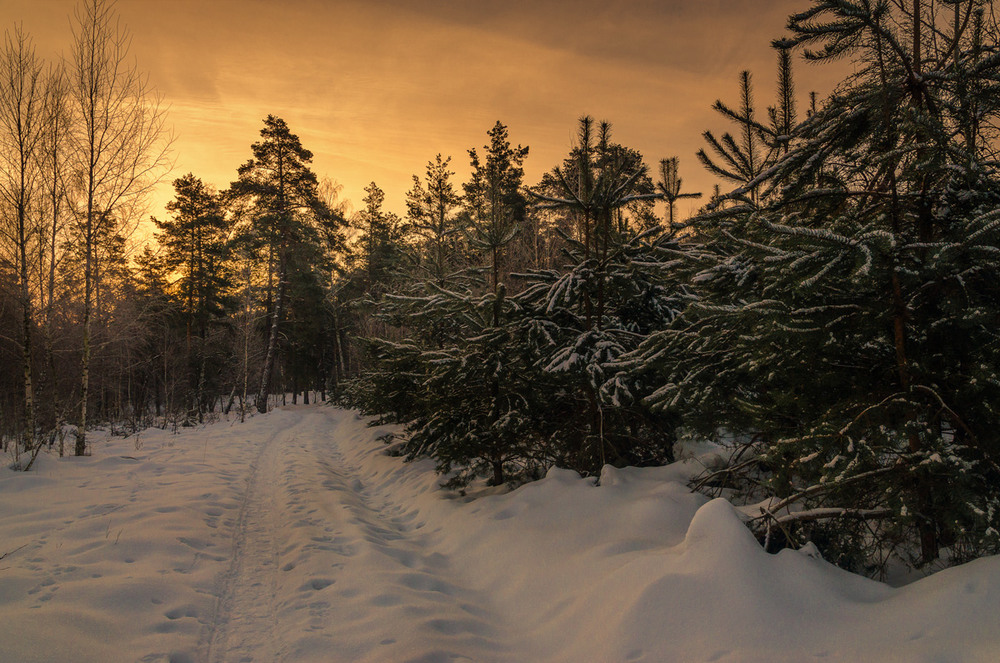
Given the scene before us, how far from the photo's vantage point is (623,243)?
23.0 ft

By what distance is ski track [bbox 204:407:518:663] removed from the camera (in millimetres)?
3836

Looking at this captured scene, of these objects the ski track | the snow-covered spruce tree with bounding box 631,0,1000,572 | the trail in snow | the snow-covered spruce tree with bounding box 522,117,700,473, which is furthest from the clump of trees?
the trail in snow

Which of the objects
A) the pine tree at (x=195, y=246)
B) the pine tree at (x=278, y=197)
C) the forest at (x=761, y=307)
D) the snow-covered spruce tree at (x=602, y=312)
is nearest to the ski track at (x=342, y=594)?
the forest at (x=761, y=307)

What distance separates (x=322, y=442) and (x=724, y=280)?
15.9 m

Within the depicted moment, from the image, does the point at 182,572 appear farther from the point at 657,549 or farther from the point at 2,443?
the point at 2,443

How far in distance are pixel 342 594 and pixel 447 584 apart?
1.18 metres

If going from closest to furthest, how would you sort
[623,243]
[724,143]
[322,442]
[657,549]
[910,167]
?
[910,167]
[657,549]
[623,243]
[724,143]
[322,442]

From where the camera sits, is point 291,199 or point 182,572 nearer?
point 182,572

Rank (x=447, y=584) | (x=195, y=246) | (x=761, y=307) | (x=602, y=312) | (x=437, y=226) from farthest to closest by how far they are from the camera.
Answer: (x=195, y=246)
(x=437, y=226)
(x=602, y=312)
(x=447, y=584)
(x=761, y=307)

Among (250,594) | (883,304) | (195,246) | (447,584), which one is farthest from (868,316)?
(195,246)

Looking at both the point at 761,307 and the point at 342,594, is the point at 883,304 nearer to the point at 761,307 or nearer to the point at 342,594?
the point at 761,307

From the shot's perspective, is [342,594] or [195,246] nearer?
[342,594]

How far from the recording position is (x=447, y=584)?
531 centimetres

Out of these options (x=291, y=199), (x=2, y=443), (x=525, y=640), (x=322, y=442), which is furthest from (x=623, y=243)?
(x=291, y=199)
